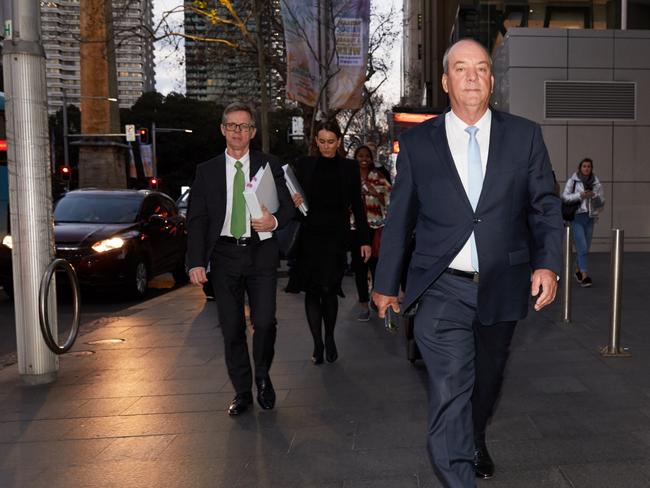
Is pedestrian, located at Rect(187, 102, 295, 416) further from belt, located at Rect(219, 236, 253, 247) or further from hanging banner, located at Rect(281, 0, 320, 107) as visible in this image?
hanging banner, located at Rect(281, 0, 320, 107)

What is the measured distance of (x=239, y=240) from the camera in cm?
474

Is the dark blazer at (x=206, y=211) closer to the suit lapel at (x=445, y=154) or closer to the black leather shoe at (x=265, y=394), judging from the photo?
the black leather shoe at (x=265, y=394)

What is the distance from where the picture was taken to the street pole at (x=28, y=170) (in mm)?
5664

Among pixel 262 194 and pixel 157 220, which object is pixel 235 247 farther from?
pixel 157 220

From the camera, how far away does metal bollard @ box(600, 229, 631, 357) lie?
614 cm

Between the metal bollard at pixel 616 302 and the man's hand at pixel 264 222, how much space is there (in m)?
2.98

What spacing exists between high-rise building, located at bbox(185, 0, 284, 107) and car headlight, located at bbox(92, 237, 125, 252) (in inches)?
A: 349

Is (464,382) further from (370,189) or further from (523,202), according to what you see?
(370,189)

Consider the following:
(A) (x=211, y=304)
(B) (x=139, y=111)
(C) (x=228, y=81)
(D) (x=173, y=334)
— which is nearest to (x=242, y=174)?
(D) (x=173, y=334)

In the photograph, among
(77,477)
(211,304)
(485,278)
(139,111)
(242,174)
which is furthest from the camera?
(139,111)

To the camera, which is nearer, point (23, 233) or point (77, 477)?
point (77, 477)

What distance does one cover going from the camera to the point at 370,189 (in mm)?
8445

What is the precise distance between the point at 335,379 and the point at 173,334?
280cm

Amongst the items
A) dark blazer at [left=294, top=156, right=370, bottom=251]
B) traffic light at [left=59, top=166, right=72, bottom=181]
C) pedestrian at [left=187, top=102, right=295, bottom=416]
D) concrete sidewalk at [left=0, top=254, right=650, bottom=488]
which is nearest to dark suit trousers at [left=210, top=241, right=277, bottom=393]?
pedestrian at [left=187, top=102, right=295, bottom=416]
